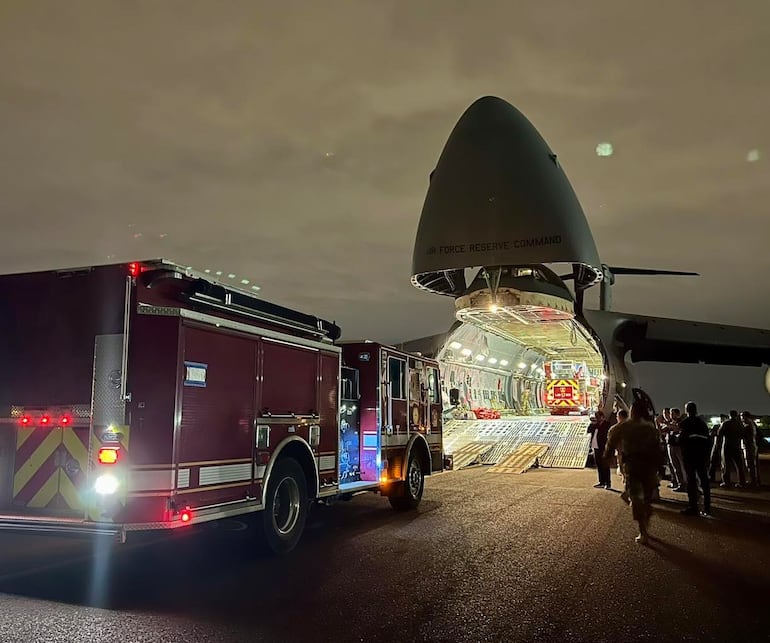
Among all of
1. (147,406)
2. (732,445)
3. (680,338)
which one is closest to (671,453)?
(732,445)

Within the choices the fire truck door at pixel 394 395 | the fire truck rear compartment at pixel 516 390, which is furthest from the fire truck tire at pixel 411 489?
the fire truck rear compartment at pixel 516 390

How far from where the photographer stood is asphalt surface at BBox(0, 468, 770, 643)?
5.15 metres

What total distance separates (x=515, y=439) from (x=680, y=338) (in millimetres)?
10633

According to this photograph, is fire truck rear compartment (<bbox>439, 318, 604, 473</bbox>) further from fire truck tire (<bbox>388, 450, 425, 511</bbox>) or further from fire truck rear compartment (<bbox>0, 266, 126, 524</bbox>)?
fire truck rear compartment (<bbox>0, 266, 126, 524</bbox>)

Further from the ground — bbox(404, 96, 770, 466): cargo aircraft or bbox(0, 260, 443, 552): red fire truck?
bbox(404, 96, 770, 466): cargo aircraft

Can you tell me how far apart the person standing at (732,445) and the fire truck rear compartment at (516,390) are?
5660 mm

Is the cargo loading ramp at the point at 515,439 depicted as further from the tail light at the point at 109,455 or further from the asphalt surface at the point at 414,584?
the tail light at the point at 109,455

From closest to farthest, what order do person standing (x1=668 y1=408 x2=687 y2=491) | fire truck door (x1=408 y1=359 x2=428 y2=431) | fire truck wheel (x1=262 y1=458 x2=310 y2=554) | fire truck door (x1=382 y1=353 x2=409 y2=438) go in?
fire truck wheel (x1=262 y1=458 x2=310 y2=554) < fire truck door (x1=382 y1=353 x2=409 y2=438) < fire truck door (x1=408 y1=359 x2=428 y2=431) < person standing (x1=668 y1=408 x2=687 y2=491)

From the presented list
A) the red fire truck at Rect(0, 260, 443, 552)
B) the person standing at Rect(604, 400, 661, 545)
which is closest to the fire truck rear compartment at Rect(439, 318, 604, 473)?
the person standing at Rect(604, 400, 661, 545)

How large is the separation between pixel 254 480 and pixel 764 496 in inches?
480

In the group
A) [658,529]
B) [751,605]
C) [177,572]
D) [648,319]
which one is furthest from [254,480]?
[648,319]

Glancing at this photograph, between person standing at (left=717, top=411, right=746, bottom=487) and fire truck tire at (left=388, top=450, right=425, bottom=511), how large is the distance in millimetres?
7536

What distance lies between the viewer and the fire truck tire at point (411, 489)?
1185cm

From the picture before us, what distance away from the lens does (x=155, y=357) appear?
20.9ft
